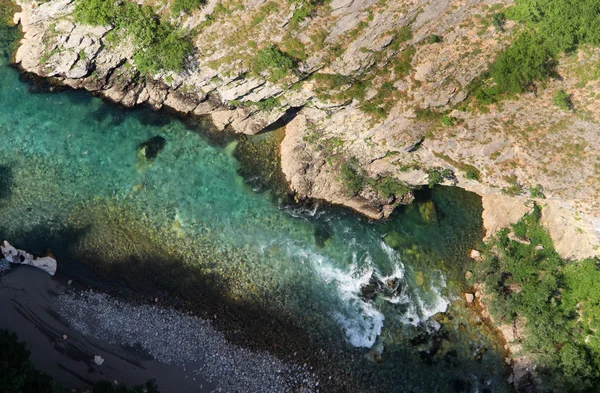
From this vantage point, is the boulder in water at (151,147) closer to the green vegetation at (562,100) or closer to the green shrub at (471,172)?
the green shrub at (471,172)

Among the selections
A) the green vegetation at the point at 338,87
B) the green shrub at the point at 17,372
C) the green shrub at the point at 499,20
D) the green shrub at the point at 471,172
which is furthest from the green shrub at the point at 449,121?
the green shrub at the point at 17,372

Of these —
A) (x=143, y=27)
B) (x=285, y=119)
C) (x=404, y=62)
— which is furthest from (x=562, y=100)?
(x=143, y=27)

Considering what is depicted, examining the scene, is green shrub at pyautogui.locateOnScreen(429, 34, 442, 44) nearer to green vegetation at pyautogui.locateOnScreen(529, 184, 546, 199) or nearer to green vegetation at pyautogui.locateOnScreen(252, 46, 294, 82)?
green vegetation at pyautogui.locateOnScreen(252, 46, 294, 82)

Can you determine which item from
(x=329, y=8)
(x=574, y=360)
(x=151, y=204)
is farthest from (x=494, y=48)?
Answer: (x=151, y=204)

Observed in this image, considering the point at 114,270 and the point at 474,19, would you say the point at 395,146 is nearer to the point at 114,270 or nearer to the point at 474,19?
the point at 474,19

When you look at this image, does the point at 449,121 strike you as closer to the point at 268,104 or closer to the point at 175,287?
the point at 268,104

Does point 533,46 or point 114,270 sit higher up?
point 533,46
